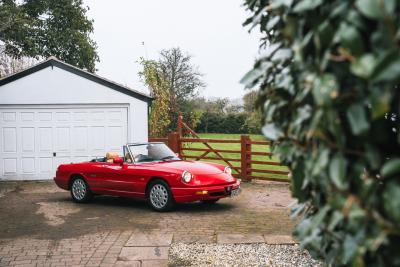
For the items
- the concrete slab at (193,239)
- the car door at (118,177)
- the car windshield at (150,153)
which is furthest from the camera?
the car windshield at (150,153)

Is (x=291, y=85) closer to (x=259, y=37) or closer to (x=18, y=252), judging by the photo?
(x=259, y=37)

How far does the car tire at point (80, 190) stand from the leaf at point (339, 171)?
30.7 ft

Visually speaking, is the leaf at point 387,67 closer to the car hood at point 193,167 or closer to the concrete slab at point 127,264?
the concrete slab at point 127,264

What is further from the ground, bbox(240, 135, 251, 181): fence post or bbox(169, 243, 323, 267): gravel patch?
bbox(240, 135, 251, 181): fence post

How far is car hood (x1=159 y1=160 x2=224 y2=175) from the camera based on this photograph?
354 inches

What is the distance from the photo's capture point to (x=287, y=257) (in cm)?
580

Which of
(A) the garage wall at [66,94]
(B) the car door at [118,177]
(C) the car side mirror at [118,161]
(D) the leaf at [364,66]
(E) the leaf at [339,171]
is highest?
(A) the garage wall at [66,94]

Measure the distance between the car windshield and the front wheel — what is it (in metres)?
0.82

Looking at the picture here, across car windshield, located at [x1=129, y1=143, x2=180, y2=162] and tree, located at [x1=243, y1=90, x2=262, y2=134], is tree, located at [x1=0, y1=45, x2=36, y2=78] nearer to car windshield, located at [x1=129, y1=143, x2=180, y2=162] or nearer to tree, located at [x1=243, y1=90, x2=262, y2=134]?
tree, located at [x1=243, y1=90, x2=262, y2=134]

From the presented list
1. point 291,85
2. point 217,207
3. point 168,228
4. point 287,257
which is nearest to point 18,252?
point 168,228

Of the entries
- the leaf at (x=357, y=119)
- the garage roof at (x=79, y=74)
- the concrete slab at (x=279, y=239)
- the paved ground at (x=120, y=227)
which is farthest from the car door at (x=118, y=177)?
the leaf at (x=357, y=119)

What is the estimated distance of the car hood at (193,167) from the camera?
8984mm

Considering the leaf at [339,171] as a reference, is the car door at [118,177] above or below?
below

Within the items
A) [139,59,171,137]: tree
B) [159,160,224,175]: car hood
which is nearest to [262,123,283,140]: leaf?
[159,160,224,175]: car hood
